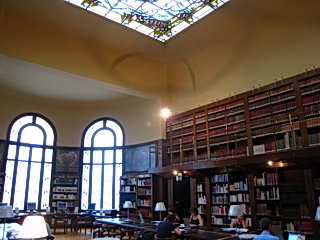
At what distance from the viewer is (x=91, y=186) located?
443 inches

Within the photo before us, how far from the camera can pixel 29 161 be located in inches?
427

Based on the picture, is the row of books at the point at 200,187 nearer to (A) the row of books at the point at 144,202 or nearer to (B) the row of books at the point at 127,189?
(A) the row of books at the point at 144,202

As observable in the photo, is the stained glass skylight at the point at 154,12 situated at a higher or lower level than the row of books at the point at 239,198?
higher

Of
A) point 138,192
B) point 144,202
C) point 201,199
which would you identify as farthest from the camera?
point 138,192

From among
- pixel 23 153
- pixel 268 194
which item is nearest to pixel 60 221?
pixel 23 153

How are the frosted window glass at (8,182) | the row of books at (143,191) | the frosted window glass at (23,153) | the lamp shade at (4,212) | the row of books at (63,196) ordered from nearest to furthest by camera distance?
1. the lamp shade at (4,212)
2. the row of books at (143,191)
3. the frosted window glass at (8,182)
4. the frosted window glass at (23,153)
5. the row of books at (63,196)

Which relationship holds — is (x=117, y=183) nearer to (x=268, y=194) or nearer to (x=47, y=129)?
(x=47, y=129)

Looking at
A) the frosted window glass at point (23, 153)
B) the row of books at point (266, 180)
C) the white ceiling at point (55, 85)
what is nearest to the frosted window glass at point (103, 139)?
the white ceiling at point (55, 85)

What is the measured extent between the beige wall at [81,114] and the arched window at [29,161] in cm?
32

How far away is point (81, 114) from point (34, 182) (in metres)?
3.14

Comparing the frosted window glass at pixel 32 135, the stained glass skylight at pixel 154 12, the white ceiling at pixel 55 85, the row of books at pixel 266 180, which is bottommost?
the row of books at pixel 266 180

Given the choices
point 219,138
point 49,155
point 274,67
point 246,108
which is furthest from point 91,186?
point 274,67

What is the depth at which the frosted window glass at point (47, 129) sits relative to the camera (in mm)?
11297

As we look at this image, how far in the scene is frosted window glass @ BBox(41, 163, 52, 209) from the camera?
1076cm
